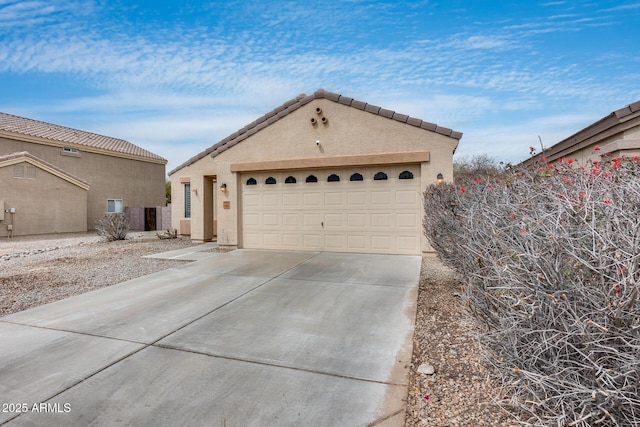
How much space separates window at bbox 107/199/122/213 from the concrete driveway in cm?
1922

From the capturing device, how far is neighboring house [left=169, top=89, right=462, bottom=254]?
9789mm

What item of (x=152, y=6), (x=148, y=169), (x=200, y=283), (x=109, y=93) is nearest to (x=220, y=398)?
(x=200, y=283)

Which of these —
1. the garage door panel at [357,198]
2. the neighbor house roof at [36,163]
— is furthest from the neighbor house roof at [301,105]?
the neighbor house roof at [36,163]

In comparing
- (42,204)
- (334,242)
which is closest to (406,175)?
(334,242)

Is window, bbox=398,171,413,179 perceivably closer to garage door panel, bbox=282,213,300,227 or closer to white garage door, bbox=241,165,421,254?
white garage door, bbox=241,165,421,254

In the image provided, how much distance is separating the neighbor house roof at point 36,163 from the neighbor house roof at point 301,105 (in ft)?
38.4

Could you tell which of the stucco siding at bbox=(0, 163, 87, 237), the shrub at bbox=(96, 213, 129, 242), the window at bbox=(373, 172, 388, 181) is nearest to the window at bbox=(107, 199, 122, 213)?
the stucco siding at bbox=(0, 163, 87, 237)

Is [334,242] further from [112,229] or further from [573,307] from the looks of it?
[112,229]

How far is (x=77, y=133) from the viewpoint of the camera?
77.4 feet

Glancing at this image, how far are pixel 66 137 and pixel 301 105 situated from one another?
1920cm

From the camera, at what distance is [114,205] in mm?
23109

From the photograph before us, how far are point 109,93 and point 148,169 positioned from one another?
31.5 feet

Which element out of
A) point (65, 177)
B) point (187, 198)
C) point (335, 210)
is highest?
point (65, 177)

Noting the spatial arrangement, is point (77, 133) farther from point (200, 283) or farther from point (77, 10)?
point (200, 283)
